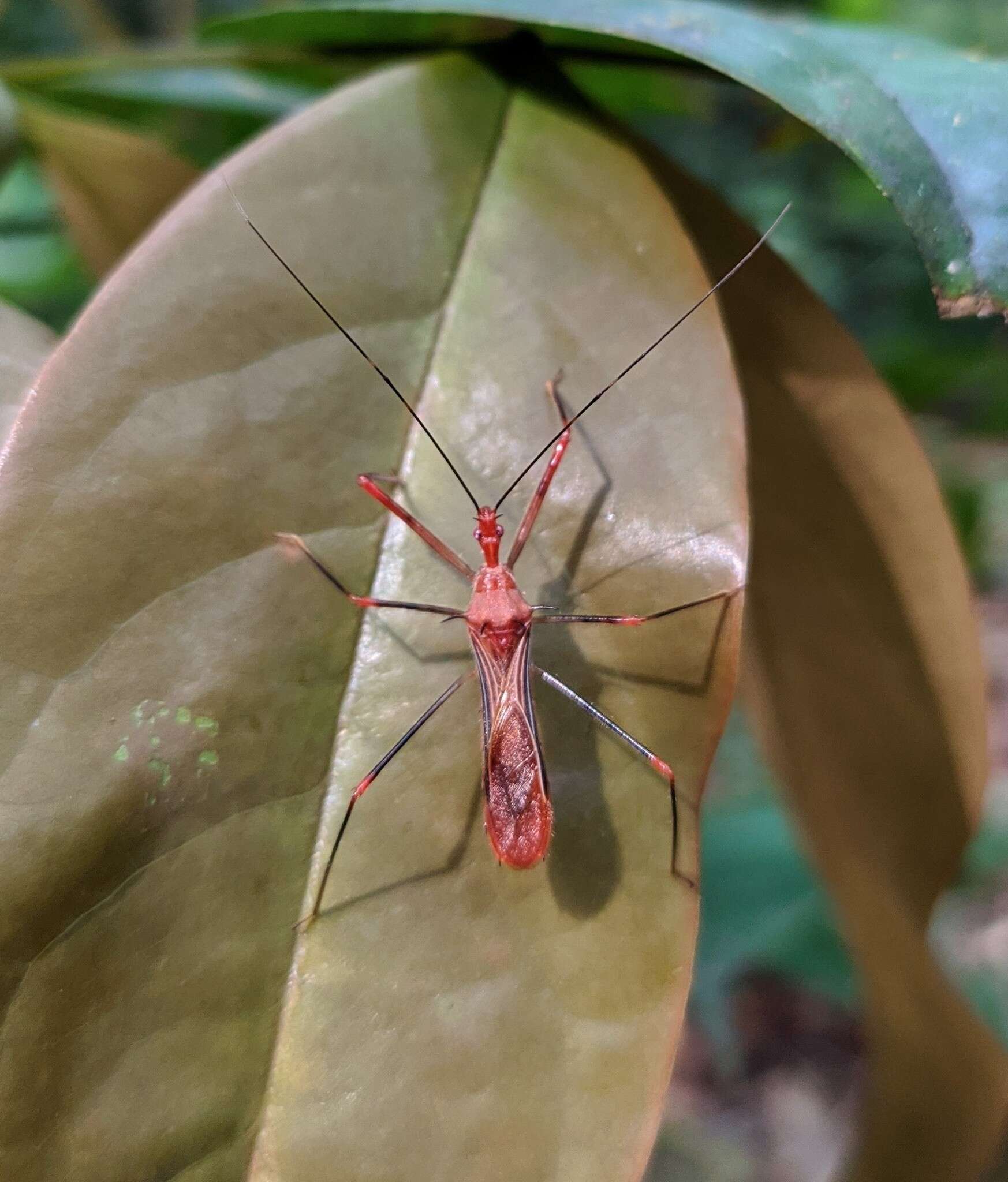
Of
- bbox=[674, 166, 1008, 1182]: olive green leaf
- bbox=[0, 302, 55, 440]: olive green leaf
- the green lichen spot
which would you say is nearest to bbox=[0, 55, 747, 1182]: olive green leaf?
the green lichen spot

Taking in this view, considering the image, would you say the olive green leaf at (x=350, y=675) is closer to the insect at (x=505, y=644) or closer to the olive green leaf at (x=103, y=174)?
the insect at (x=505, y=644)

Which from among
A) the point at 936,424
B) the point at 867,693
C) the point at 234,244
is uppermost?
the point at 936,424

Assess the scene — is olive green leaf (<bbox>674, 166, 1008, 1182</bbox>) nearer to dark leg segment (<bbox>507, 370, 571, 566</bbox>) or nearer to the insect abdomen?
dark leg segment (<bbox>507, 370, 571, 566</bbox>)

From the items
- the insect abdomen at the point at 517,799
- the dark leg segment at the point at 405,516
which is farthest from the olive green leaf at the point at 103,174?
the insect abdomen at the point at 517,799

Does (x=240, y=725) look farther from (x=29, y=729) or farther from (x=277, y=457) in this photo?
(x=277, y=457)

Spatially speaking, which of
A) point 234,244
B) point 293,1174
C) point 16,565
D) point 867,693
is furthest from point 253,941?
point 867,693

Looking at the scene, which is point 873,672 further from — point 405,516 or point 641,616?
point 405,516

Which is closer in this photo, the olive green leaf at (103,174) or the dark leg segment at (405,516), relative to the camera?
the dark leg segment at (405,516)
